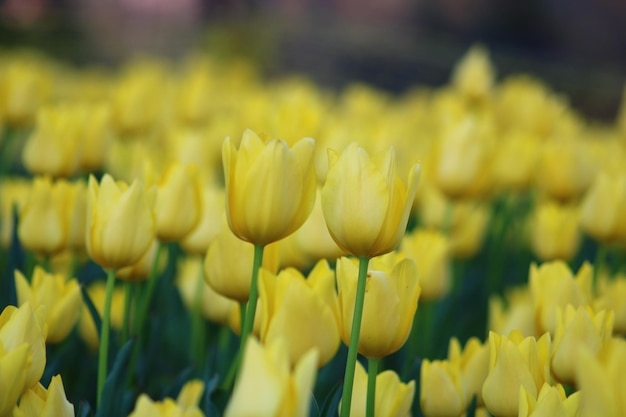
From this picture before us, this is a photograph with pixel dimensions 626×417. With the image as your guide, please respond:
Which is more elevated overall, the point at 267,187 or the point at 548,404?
the point at 267,187

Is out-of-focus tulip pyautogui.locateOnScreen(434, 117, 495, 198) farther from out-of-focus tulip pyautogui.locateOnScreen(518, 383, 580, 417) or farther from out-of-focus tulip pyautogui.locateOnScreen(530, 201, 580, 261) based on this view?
out-of-focus tulip pyautogui.locateOnScreen(518, 383, 580, 417)

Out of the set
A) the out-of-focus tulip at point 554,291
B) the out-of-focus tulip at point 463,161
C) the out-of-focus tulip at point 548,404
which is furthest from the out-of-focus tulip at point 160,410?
the out-of-focus tulip at point 463,161

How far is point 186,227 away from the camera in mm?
1275

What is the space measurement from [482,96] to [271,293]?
1.79m

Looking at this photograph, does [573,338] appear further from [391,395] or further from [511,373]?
[391,395]

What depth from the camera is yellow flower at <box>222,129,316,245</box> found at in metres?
0.93

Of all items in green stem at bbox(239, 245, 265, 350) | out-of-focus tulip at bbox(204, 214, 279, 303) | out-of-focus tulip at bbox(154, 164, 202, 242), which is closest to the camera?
green stem at bbox(239, 245, 265, 350)

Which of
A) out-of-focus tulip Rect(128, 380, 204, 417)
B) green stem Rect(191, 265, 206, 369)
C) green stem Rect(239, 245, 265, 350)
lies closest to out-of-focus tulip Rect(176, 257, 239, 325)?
green stem Rect(191, 265, 206, 369)

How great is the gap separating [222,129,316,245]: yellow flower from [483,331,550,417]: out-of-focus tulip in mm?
289

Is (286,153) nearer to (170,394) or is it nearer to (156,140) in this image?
(170,394)

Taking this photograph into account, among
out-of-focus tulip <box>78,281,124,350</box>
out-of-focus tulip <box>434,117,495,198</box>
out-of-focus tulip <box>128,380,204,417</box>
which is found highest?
out-of-focus tulip <box>434,117,495,198</box>

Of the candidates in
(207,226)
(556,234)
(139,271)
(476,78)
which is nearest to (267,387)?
(139,271)

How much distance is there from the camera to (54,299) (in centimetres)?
115

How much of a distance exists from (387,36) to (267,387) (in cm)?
989
